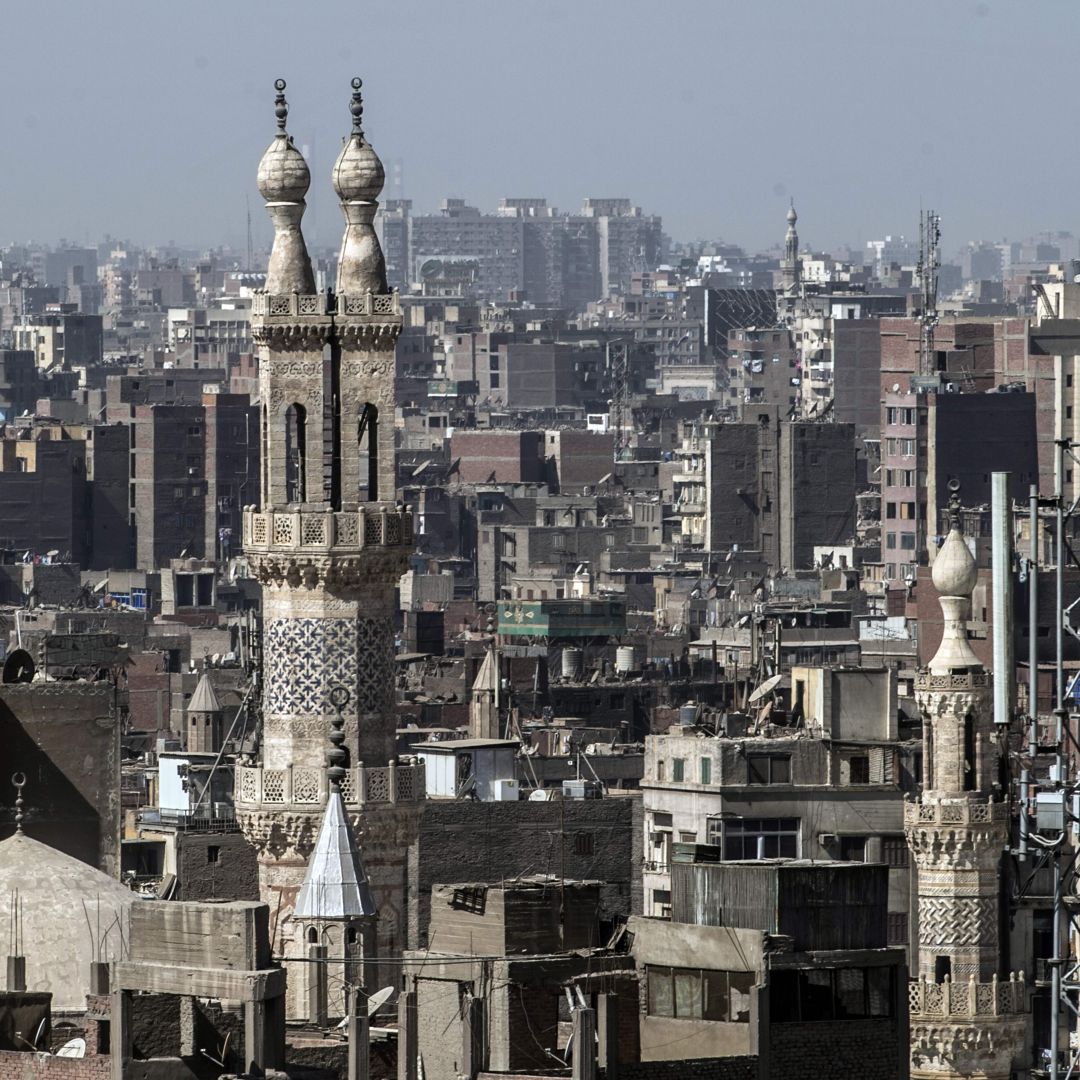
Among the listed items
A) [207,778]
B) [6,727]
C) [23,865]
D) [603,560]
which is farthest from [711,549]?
[23,865]

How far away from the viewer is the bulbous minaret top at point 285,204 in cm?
Answer: 3194

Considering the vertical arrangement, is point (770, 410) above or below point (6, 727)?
above

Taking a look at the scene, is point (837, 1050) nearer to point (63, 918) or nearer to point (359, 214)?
point (63, 918)

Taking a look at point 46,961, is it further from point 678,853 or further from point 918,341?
point 918,341

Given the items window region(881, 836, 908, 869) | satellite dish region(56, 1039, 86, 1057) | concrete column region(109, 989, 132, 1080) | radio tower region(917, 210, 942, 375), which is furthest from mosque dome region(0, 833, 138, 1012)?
radio tower region(917, 210, 942, 375)

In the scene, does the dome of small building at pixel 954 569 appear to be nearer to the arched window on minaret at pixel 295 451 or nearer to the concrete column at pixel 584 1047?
the arched window on minaret at pixel 295 451

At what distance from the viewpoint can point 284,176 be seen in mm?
32000

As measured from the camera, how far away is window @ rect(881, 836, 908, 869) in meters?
40.6

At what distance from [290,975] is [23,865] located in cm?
193

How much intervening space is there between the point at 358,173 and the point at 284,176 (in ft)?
1.76

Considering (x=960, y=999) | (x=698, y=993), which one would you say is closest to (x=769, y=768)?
(x=960, y=999)

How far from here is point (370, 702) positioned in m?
31.4

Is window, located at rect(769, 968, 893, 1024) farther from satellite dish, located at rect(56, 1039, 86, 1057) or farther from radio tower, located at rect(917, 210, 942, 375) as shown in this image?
radio tower, located at rect(917, 210, 942, 375)

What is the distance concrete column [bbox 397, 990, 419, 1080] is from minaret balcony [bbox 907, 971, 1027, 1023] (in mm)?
10352
